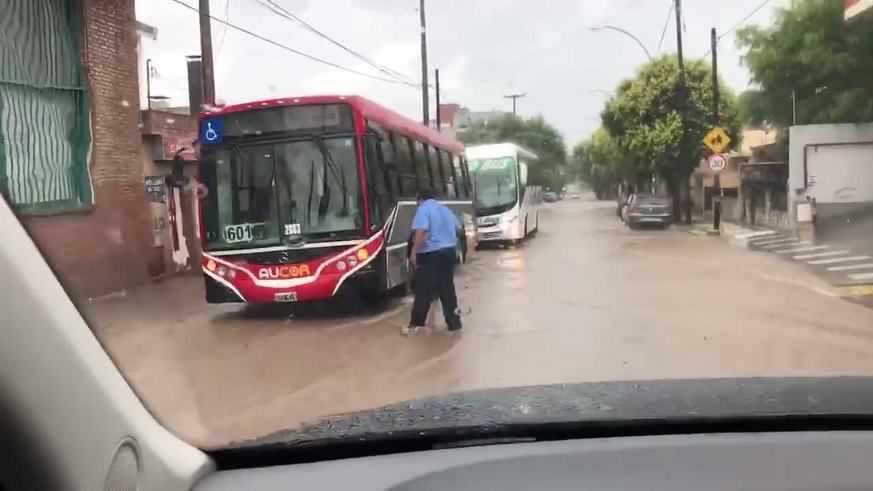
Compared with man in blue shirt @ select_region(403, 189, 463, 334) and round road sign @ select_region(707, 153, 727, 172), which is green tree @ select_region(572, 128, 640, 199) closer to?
round road sign @ select_region(707, 153, 727, 172)

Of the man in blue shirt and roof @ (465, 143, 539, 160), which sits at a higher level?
roof @ (465, 143, 539, 160)

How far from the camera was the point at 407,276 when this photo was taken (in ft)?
37.3

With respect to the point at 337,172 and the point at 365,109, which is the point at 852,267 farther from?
the point at 337,172

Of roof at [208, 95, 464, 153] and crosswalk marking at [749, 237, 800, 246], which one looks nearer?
roof at [208, 95, 464, 153]

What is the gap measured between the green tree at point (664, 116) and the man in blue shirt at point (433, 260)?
520 centimetres

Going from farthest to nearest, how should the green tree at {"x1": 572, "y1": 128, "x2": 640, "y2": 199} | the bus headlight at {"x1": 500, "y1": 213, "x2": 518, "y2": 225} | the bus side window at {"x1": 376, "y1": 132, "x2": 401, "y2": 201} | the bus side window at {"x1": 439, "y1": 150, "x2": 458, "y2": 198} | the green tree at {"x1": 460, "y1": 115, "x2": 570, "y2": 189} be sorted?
the bus headlight at {"x1": 500, "y1": 213, "x2": 518, "y2": 225} < the green tree at {"x1": 460, "y1": 115, "x2": 570, "y2": 189} < the green tree at {"x1": 572, "y1": 128, "x2": 640, "y2": 199} < the bus side window at {"x1": 439, "y1": 150, "x2": 458, "y2": 198} < the bus side window at {"x1": 376, "y1": 132, "x2": 401, "y2": 201}

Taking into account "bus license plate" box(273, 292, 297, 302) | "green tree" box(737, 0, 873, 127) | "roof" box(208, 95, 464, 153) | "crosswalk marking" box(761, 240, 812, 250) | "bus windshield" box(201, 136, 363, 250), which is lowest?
"crosswalk marking" box(761, 240, 812, 250)

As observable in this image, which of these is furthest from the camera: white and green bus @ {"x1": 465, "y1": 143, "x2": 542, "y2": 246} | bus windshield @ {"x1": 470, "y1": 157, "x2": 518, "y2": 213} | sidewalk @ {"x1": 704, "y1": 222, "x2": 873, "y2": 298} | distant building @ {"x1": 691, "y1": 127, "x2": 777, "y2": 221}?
distant building @ {"x1": 691, "y1": 127, "x2": 777, "y2": 221}

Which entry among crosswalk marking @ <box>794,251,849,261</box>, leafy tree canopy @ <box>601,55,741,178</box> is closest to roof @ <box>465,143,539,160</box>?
leafy tree canopy @ <box>601,55,741,178</box>

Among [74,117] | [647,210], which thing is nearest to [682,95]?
[647,210]

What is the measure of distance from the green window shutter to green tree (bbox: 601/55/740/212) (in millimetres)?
8830

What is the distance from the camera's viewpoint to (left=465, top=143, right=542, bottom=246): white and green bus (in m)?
18.9

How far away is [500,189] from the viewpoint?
1956 centimetres

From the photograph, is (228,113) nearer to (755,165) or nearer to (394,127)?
(394,127)
